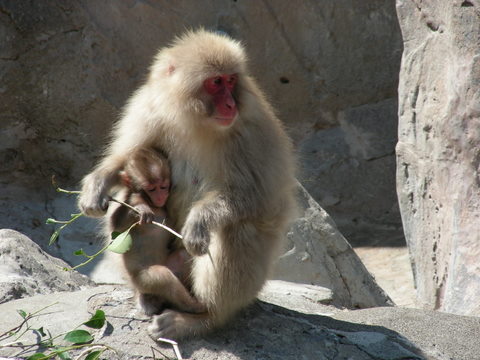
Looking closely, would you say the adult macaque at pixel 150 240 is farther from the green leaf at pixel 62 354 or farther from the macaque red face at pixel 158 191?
the green leaf at pixel 62 354

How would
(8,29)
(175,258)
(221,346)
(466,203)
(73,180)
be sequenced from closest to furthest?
(221,346)
(175,258)
(466,203)
(8,29)
(73,180)

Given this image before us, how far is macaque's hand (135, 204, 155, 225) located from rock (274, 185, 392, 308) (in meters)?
2.45

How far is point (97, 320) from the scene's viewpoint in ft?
13.2

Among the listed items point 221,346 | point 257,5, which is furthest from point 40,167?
point 221,346

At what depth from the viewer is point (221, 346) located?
13.1 feet

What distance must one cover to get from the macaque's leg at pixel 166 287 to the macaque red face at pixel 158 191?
1.26 ft

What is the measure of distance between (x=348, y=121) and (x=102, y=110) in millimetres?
3073

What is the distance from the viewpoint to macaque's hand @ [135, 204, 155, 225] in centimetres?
406

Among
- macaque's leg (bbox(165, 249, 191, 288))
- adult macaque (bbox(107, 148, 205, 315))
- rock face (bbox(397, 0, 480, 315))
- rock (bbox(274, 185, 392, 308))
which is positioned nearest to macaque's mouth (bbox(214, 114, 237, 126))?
adult macaque (bbox(107, 148, 205, 315))

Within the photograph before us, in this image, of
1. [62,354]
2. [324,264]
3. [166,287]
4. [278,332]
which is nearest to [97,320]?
[62,354]

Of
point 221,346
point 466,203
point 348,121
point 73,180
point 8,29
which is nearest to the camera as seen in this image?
point 221,346

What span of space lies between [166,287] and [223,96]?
1.12 metres

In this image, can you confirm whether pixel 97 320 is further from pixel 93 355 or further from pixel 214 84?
pixel 214 84

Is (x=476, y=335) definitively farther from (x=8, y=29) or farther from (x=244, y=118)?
(x=8, y=29)
